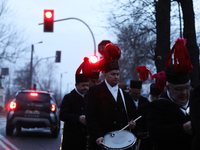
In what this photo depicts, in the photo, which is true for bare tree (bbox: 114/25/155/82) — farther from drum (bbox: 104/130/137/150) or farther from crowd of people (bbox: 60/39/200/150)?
drum (bbox: 104/130/137/150)

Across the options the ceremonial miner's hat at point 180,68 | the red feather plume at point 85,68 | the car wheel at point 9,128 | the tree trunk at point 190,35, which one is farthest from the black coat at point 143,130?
the car wheel at point 9,128

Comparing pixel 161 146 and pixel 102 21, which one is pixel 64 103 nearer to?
pixel 161 146

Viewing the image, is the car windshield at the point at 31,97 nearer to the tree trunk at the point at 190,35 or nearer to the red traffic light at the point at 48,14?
the red traffic light at the point at 48,14

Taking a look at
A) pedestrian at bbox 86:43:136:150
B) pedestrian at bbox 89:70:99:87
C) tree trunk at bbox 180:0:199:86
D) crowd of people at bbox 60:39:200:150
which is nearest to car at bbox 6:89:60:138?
tree trunk at bbox 180:0:199:86

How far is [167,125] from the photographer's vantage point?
3.90 meters

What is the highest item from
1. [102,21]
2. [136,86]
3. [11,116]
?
[102,21]

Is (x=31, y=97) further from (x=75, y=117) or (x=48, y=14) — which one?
(x=75, y=117)

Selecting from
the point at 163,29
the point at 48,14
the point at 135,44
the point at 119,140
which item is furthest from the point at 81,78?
the point at 135,44

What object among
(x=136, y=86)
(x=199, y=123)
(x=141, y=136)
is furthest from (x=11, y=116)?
(x=199, y=123)

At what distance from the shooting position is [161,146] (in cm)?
400

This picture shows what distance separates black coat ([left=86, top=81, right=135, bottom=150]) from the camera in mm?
5477

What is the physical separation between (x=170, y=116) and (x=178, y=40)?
2.41ft

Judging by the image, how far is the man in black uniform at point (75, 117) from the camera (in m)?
6.84

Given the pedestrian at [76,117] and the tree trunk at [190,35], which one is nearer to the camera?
the pedestrian at [76,117]
